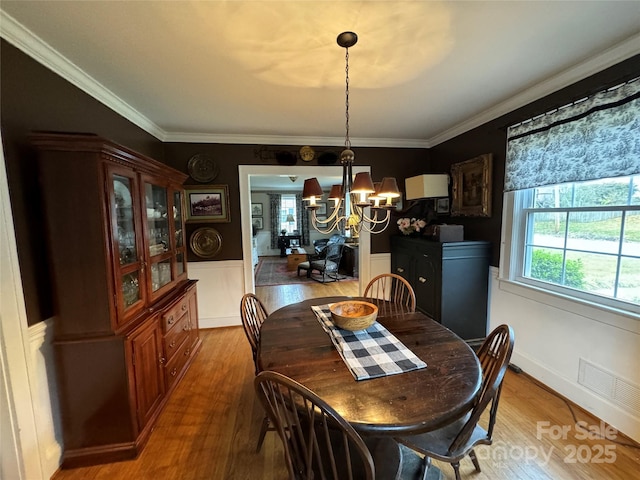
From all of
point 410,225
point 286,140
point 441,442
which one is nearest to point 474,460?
point 441,442

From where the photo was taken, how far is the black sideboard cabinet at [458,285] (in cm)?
257

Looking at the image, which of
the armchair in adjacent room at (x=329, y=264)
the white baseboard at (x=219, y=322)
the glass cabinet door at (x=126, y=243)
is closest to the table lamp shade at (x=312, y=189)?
the glass cabinet door at (x=126, y=243)

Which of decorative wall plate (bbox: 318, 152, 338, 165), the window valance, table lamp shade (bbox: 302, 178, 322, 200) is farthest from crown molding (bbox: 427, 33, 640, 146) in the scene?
table lamp shade (bbox: 302, 178, 322, 200)

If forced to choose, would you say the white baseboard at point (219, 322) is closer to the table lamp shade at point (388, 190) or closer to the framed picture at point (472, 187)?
the table lamp shade at point (388, 190)

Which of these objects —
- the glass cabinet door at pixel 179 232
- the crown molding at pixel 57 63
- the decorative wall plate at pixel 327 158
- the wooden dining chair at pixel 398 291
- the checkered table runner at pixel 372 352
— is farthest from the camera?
the decorative wall plate at pixel 327 158

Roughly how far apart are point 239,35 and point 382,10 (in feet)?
2.49

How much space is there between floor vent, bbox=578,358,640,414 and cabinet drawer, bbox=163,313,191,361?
3.07 metres

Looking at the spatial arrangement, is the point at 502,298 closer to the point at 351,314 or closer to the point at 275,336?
the point at 351,314

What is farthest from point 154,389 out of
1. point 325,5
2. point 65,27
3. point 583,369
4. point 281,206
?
point 281,206

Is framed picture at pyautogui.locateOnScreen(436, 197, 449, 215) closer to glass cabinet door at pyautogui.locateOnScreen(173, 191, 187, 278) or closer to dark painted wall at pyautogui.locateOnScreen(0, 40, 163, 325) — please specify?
glass cabinet door at pyautogui.locateOnScreen(173, 191, 187, 278)

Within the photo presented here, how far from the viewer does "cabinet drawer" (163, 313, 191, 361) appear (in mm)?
2039

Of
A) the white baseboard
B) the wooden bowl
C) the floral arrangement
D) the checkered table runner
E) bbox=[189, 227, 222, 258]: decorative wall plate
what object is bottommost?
the white baseboard

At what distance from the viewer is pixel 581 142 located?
70.1 inches

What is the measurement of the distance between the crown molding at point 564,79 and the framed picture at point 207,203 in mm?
2908
